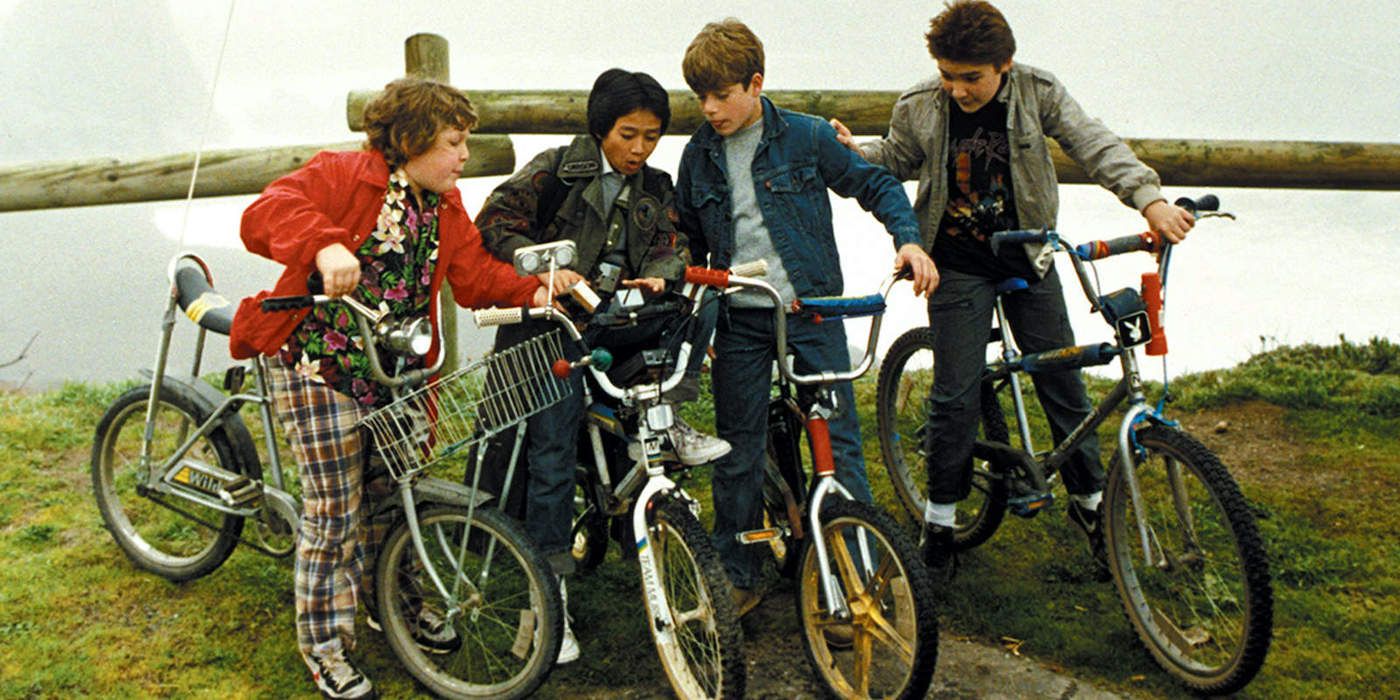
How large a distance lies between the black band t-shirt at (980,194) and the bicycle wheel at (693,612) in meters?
1.69

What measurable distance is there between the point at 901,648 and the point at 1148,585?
1.75 m

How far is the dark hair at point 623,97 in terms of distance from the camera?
153 inches

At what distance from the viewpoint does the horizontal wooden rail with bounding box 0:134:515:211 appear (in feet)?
23.2

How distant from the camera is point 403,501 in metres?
3.80

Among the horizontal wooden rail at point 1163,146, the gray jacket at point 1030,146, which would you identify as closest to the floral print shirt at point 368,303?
the gray jacket at point 1030,146

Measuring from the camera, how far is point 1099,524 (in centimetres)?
466

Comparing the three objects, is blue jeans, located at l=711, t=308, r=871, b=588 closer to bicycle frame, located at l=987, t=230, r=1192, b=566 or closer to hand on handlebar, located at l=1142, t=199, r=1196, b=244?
bicycle frame, located at l=987, t=230, r=1192, b=566

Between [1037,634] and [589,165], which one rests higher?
[589,165]

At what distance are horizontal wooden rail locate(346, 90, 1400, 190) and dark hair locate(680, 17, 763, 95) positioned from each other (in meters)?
2.95

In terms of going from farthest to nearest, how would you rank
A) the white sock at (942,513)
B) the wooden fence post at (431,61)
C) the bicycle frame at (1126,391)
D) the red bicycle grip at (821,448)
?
the wooden fence post at (431,61) → the white sock at (942,513) → the bicycle frame at (1126,391) → the red bicycle grip at (821,448)

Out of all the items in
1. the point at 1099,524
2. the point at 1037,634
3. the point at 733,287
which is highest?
the point at 733,287

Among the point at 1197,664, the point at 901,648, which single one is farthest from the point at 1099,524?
the point at 901,648

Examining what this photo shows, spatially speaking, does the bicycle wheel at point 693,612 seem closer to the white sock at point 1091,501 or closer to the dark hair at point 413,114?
the dark hair at point 413,114

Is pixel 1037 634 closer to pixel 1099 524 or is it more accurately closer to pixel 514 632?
pixel 1099 524
